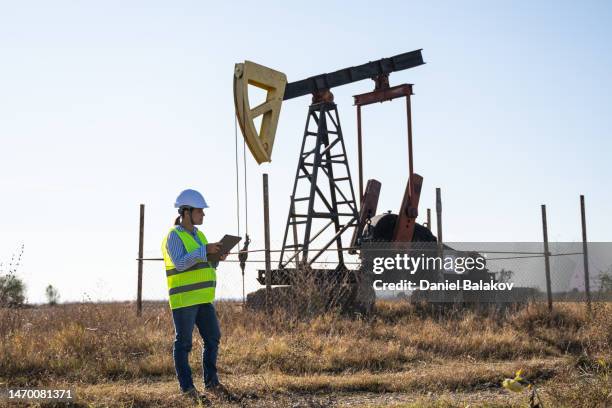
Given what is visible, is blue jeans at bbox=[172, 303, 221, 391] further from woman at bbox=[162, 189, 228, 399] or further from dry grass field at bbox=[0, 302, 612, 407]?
dry grass field at bbox=[0, 302, 612, 407]

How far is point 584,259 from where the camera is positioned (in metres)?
13.7

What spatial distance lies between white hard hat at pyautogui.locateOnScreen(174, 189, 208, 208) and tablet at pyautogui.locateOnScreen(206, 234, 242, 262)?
384 millimetres

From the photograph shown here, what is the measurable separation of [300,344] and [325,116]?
7.05 metres

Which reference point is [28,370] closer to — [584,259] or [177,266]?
[177,266]

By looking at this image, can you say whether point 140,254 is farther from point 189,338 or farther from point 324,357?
point 189,338

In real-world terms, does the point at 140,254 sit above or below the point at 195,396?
above

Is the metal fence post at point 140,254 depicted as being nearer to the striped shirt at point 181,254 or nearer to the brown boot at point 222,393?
the brown boot at point 222,393

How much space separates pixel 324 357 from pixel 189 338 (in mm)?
2439

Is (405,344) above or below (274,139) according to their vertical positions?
below

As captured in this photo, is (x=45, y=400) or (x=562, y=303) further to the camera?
(x=562, y=303)

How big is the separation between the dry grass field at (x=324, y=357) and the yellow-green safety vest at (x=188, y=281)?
3.00 feet

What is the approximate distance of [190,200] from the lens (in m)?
6.88

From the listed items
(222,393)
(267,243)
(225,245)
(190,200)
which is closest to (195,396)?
(222,393)

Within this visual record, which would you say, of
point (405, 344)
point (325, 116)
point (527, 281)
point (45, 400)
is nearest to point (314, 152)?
point (325, 116)
